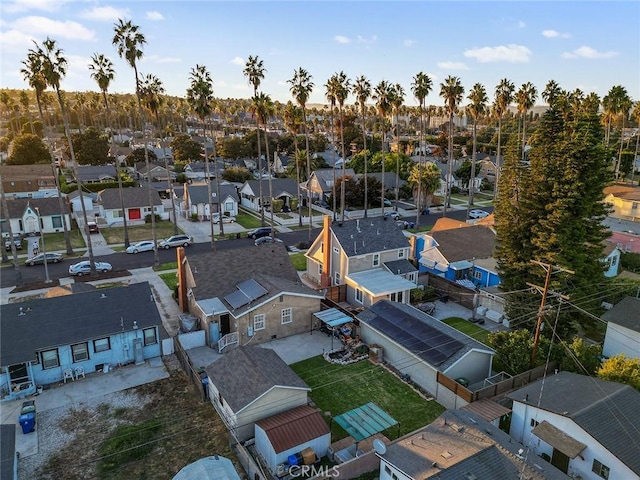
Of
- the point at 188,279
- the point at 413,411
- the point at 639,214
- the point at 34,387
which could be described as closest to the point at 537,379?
the point at 413,411

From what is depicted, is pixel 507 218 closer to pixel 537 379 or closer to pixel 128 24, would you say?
pixel 537 379

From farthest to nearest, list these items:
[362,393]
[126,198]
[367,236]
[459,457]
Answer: [126,198] → [367,236] → [362,393] → [459,457]

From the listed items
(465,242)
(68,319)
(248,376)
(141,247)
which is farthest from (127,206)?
(248,376)

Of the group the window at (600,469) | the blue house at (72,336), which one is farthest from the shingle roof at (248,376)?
the window at (600,469)

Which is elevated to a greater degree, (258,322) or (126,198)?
(126,198)

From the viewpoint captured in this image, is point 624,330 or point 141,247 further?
point 141,247

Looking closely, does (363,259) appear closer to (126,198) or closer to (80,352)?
(80,352)

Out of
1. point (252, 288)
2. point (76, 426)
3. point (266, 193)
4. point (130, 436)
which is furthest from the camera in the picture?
point (266, 193)

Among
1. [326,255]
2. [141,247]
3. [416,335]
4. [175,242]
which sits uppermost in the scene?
[326,255]

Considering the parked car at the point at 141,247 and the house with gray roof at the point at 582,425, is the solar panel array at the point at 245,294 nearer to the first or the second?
the house with gray roof at the point at 582,425
